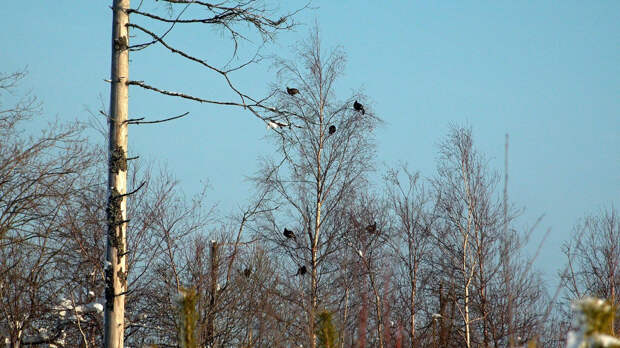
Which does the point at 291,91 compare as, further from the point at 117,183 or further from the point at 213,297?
the point at 117,183

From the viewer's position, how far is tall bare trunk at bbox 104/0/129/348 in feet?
17.0

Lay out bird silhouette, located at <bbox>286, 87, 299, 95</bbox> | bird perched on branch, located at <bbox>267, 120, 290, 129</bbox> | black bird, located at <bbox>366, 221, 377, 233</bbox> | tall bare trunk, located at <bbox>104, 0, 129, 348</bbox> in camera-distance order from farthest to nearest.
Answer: black bird, located at <bbox>366, 221, 377, 233</bbox> < bird silhouette, located at <bbox>286, 87, 299, 95</bbox> < bird perched on branch, located at <bbox>267, 120, 290, 129</bbox> < tall bare trunk, located at <bbox>104, 0, 129, 348</bbox>

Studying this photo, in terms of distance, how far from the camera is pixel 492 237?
72.6 feet

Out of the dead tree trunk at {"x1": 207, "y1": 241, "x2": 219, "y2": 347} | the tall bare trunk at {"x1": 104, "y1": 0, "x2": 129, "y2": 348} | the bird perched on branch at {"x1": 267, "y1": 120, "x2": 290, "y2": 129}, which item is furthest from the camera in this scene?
the dead tree trunk at {"x1": 207, "y1": 241, "x2": 219, "y2": 347}

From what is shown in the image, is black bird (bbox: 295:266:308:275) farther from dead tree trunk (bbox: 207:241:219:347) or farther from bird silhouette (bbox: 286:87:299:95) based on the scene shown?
bird silhouette (bbox: 286:87:299:95)

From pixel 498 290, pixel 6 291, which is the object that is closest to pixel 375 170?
pixel 498 290

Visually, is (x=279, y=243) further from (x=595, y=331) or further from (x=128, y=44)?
(x=595, y=331)

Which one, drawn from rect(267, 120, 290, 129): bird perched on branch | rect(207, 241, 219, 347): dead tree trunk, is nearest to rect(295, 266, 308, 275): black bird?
rect(207, 241, 219, 347): dead tree trunk

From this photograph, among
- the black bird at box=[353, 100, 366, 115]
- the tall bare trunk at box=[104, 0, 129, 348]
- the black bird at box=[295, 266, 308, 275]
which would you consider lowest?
the tall bare trunk at box=[104, 0, 129, 348]

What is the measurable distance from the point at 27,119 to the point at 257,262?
6.60 m

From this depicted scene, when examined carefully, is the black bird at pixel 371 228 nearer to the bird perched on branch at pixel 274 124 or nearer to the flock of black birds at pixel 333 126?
the flock of black birds at pixel 333 126

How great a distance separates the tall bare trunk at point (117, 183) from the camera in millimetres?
5184

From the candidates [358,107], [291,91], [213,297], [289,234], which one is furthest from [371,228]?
[213,297]

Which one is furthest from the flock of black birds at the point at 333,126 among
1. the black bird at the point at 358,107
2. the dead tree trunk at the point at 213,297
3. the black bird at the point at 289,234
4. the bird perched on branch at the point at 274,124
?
the bird perched on branch at the point at 274,124
